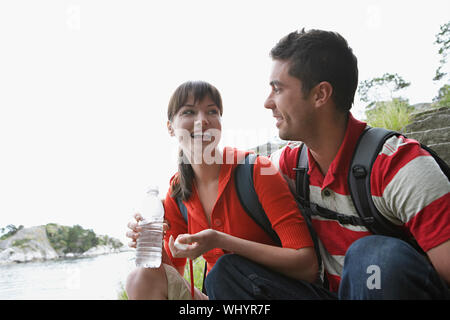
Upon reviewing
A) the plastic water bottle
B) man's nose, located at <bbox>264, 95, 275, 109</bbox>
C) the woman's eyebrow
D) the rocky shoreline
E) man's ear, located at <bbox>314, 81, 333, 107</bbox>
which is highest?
the woman's eyebrow

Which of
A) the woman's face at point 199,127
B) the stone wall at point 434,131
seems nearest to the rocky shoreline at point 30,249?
the woman's face at point 199,127

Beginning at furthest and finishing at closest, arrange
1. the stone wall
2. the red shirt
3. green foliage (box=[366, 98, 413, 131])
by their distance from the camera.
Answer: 1. green foliage (box=[366, 98, 413, 131])
2. the stone wall
3. the red shirt

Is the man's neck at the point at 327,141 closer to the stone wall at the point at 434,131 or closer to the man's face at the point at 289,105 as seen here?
the man's face at the point at 289,105

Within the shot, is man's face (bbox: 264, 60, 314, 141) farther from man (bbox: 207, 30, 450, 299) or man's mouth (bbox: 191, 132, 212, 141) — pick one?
man's mouth (bbox: 191, 132, 212, 141)

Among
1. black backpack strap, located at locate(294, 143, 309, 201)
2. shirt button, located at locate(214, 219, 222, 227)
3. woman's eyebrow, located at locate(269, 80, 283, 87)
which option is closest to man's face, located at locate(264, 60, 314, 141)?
woman's eyebrow, located at locate(269, 80, 283, 87)

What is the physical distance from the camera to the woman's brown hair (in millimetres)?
1568

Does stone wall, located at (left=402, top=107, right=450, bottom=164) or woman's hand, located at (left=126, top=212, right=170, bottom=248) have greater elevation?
stone wall, located at (left=402, top=107, right=450, bottom=164)

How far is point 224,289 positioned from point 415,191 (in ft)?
2.60

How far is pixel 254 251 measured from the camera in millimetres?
1254

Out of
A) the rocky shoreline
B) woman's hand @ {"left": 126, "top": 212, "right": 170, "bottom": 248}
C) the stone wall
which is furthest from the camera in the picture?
the rocky shoreline

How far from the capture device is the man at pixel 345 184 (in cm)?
97

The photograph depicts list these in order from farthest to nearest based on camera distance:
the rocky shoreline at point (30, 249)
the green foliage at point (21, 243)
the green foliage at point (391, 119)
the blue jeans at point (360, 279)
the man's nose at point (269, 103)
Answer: the green foliage at point (391, 119), the green foliage at point (21, 243), the rocky shoreline at point (30, 249), the man's nose at point (269, 103), the blue jeans at point (360, 279)

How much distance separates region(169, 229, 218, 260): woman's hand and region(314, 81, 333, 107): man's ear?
0.82 meters

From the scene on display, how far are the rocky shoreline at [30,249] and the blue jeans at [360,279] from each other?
7.11ft
